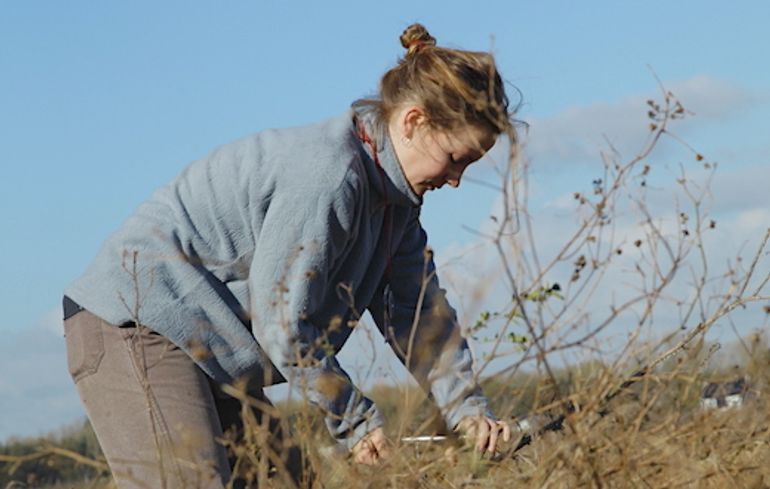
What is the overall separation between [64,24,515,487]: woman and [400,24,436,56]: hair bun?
80 mm

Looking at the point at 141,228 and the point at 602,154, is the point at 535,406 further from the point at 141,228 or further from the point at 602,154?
the point at 141,228

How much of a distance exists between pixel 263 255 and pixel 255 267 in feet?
0.12

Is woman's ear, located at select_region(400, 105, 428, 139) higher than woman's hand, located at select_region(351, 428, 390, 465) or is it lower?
higher

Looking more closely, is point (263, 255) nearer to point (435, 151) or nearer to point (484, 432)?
point (435, 151)

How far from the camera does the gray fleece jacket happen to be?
3.50 metres

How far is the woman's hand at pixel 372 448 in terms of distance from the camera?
3.44m

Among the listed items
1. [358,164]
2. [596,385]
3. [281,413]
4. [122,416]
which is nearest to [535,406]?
[596,385]

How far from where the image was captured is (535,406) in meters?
3.20

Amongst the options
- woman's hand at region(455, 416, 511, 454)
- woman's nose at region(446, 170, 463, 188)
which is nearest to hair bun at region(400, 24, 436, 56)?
woman's nose at region(446, 170, 463, 188)

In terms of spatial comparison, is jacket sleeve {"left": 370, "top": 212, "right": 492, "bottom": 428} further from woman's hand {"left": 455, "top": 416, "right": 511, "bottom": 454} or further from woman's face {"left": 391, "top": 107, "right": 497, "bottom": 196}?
woman's face {"left": 391, "top": 107, "right": 497, "bottom": 196}

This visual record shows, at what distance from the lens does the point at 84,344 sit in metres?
3.76

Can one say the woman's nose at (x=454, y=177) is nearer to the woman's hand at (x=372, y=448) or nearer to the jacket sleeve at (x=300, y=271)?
the jacket sleeve at (x=300, y=271)

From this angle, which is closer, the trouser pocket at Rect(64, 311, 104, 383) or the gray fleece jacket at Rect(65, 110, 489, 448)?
the gray fleece jacket at Rect(65, 110, 489, 448)

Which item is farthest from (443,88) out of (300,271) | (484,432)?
(484,432)
